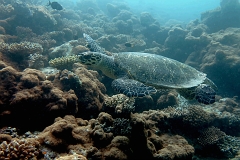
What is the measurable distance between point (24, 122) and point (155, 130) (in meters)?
3.12

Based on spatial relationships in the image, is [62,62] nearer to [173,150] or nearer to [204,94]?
[173,150]

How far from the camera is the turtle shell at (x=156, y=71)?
568 centimetres

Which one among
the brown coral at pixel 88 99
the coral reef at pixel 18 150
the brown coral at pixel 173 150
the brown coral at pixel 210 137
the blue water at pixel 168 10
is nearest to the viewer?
the coral reef at pixel 18 150

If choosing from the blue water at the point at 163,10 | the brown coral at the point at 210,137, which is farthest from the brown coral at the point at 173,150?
the blue water at the point at 163,10

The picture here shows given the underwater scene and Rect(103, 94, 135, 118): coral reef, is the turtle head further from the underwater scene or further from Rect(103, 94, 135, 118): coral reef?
Rect(103, 94, 135, 118): coral reef

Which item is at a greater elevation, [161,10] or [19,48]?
[161,10]

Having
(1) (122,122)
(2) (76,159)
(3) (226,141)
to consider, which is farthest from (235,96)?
(2) (76,159)

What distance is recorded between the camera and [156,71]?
230 inches

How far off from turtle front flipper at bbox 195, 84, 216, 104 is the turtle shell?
252mm

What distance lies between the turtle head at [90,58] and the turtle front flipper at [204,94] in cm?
349

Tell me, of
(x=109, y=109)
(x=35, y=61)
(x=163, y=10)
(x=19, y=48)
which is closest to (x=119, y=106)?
(x=109, y=109)

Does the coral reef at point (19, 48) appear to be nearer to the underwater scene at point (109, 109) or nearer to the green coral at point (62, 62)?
the underwater scene at point (109, 109)

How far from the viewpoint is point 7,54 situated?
20.3ft

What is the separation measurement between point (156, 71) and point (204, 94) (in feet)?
5.61
